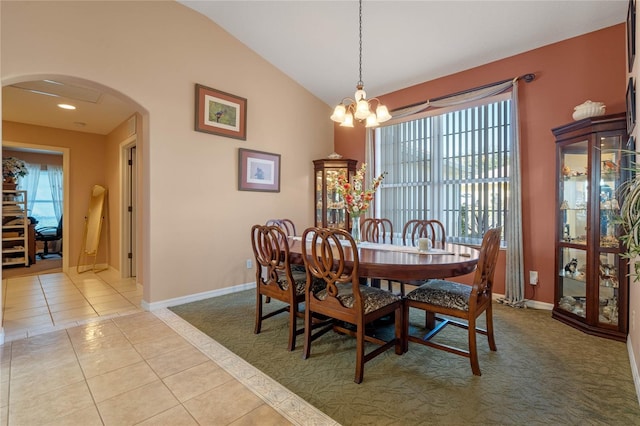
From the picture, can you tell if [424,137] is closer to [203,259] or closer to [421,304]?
[421,304]

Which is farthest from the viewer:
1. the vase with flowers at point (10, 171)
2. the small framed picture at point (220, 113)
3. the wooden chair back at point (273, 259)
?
the vase with flowers at point (10, 171)

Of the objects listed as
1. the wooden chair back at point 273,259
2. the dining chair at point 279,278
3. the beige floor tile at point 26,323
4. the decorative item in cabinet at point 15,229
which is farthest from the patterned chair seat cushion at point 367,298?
the decorative item in cabinet at point 15,229

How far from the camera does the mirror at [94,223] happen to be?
5070 millimetres

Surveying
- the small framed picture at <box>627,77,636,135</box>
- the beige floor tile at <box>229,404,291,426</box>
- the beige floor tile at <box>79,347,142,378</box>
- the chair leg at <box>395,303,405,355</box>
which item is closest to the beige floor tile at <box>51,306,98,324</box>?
the beige floor tile at <box>79,347,142,378</box>

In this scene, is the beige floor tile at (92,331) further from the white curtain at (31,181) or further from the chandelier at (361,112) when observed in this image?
the white curtain at (31,181)

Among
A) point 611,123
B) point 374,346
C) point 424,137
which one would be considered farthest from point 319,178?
point 611,123

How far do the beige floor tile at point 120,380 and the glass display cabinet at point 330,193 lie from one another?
10.4ft

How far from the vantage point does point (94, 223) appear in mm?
5125

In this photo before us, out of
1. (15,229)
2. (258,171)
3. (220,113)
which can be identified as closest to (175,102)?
(220,113)

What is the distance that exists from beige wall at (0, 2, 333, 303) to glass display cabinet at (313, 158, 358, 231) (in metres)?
0.53

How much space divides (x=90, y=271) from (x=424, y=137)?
586 centimetres

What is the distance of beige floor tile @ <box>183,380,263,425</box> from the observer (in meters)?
1.61

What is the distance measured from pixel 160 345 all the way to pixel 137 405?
77 cm

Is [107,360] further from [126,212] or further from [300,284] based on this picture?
[126,212]
